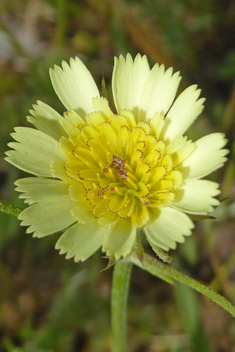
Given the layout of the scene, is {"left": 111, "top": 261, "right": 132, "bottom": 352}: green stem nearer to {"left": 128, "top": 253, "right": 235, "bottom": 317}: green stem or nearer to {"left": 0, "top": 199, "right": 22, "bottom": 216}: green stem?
{"left": 128, "top": 253, "right": 235, "bottom": 317}: green stem

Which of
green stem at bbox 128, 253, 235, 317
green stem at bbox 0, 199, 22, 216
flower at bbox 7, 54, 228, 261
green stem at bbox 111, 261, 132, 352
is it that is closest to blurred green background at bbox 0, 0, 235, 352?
green stem at bbox 111, 261, 132, 352

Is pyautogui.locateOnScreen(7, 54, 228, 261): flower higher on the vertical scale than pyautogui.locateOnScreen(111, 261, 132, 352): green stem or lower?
higher

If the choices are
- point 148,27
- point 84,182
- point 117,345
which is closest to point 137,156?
point 84,182

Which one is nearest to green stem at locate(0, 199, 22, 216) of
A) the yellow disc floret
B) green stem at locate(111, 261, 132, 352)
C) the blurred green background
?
the yellow disc floret

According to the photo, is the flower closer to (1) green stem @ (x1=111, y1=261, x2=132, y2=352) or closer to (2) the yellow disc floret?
(2) the yellow disc floret

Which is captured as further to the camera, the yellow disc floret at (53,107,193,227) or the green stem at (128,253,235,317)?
the yellow disc floret at (53,107,193,227)

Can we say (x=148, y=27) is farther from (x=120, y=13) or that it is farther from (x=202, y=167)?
(x=202, y=167)

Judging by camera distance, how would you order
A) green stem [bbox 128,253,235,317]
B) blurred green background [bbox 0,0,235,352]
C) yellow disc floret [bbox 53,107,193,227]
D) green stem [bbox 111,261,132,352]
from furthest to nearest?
blurred green background [bbox 0,0,235,352]
green stem [bbox 111,261,132,352]
yellow disc floret [bbox 53,107,193,227]
green stem [bbox 128,253,235,317]

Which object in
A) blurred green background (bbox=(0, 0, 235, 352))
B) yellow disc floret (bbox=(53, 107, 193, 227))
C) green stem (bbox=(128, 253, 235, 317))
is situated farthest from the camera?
blurred green background (bbox=(0, 0, 235, 352))
